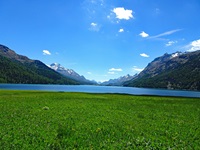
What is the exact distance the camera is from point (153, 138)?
1844cm

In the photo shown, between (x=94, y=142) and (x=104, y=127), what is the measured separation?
526cm

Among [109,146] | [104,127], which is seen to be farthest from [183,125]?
[109,146]

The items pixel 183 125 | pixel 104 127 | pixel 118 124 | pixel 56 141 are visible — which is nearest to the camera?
pixel 56 141

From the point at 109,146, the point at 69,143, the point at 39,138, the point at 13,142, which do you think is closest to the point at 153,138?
the point at 109,146

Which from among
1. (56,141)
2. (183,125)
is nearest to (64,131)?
(56,141)

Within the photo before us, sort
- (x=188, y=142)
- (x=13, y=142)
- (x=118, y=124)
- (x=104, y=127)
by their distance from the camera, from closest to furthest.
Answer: (x=13, y=142), (x=188, y=142), (x=104, y=127), (x=118, y=124)

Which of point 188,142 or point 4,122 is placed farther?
point 4,122

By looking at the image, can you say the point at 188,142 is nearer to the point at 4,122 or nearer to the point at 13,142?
the point at 13,142

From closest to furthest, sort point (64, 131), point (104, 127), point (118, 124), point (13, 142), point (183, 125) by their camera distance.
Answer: point (13, 142), point (64, 131), point (104, 127), point (118, 124), point (183, 125)

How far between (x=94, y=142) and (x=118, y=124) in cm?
742

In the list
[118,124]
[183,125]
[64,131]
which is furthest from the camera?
[183,125]

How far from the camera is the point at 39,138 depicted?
56.0 ft

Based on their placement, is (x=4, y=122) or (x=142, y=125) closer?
(x=4, y=122)

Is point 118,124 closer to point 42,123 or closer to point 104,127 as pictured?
point 104,127
